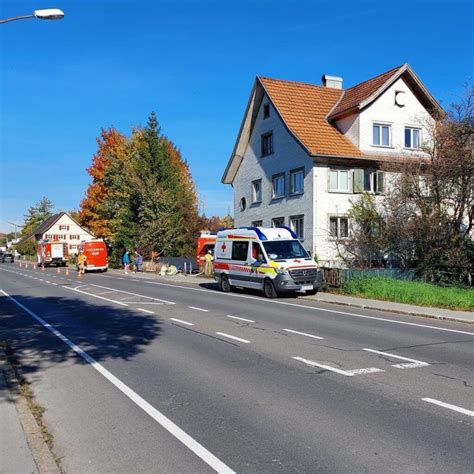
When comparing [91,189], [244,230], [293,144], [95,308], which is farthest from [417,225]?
[91,189]

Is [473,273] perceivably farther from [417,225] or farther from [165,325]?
[165,325]

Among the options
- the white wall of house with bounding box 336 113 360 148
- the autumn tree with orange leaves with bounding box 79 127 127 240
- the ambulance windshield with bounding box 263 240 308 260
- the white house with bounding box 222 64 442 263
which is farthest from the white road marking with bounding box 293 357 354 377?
the autumn tree with orange leaves with bounding box 79 127 127 240

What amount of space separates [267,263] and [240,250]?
2180 millimetres

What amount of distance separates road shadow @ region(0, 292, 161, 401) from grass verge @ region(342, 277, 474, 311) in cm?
843

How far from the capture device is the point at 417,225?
75.3 ft

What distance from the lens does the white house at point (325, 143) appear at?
30125mm

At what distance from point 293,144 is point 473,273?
1372cm

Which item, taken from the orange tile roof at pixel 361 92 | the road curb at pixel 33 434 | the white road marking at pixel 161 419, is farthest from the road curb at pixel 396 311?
the orange tile roof at pixel 361 92

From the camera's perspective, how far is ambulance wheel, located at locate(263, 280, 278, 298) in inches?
803

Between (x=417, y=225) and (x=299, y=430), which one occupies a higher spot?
(x=417, y=225)

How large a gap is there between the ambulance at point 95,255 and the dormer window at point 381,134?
2392 centimetres

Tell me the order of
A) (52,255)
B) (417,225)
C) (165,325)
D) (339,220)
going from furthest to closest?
(52,255), (339,220), (417,225), (165,325)

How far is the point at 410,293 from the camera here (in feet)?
59.4

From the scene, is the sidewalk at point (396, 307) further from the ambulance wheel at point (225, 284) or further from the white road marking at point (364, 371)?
the white road marking at point (364, 371)
